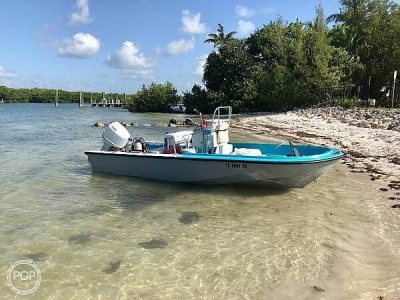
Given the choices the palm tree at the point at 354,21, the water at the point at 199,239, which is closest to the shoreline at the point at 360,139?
the water at the point at 199,239

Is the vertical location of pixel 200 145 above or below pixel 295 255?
above

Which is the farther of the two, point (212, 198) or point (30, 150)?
point (30, 150)

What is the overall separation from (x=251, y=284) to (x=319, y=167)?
171 inches

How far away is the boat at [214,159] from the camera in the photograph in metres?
8.64

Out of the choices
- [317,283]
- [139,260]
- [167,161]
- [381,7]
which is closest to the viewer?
[317,283]

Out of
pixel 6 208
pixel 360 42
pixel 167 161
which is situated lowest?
pixel 6 208

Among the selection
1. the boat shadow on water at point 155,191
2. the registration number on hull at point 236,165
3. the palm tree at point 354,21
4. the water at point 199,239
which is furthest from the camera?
the palm tree at point 354,21

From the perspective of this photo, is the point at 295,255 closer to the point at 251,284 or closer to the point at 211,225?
the point at 251,284

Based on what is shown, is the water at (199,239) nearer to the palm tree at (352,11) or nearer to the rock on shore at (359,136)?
the rock on shore at (359,136)

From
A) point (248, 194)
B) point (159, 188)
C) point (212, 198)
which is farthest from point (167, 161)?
point (248, 194)

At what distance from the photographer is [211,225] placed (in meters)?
7.33

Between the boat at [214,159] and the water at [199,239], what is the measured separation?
1.29 ft

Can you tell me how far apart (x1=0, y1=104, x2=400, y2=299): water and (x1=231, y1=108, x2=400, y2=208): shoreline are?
687mm

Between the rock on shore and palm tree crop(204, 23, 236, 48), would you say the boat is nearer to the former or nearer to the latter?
the rock on shore
